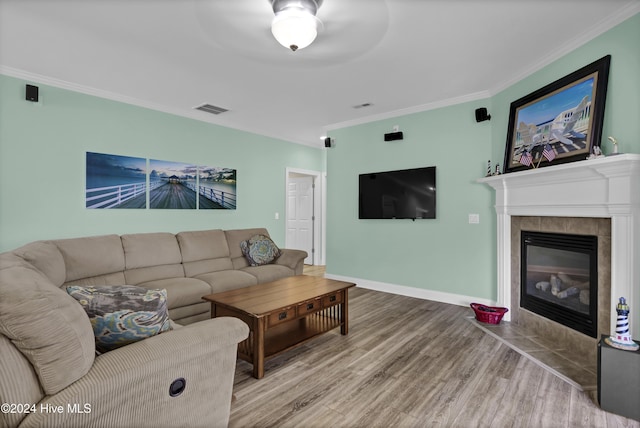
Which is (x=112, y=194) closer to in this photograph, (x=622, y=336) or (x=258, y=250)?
(x=258, y=250)

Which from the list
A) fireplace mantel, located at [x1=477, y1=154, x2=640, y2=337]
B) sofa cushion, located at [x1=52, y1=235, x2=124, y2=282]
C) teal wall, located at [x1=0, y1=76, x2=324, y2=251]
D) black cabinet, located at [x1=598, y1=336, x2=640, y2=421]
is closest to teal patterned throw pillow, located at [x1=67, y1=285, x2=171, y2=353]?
sofa cushion, located at [x1=52, y1=235, x2=124, y2=282]

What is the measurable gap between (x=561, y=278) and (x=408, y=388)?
1.88 meters

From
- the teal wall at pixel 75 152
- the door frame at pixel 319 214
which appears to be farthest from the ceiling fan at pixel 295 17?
the door frame at pixel 319 214

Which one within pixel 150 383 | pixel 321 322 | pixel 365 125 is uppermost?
pixel 365 125

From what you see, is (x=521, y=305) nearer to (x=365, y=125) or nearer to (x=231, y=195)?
(x=365, y=125)

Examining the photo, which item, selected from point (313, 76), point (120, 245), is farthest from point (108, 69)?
point (313, 76)

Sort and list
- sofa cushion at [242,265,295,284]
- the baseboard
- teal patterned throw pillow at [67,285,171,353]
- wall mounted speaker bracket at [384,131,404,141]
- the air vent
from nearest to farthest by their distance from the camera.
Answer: teal patterned throw pillow at [67,285,171,353] → sofa cushion at [242,265,295,284] → the baseboard → the air vent → wall mounted speaker bracket at [384,131,404,141]

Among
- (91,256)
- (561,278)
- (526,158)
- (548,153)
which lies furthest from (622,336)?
(91,256)

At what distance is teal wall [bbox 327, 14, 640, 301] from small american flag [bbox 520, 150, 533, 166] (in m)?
0.47

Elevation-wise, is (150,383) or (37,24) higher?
(37,24)

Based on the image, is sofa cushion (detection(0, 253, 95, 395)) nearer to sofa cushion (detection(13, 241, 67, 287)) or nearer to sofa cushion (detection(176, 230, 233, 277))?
sofa cushion (detection(13, 241, 67, 287))

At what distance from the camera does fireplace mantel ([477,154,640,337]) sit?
2.19 meters

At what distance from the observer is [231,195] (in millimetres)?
5230

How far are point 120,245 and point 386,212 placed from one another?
3416 mm
